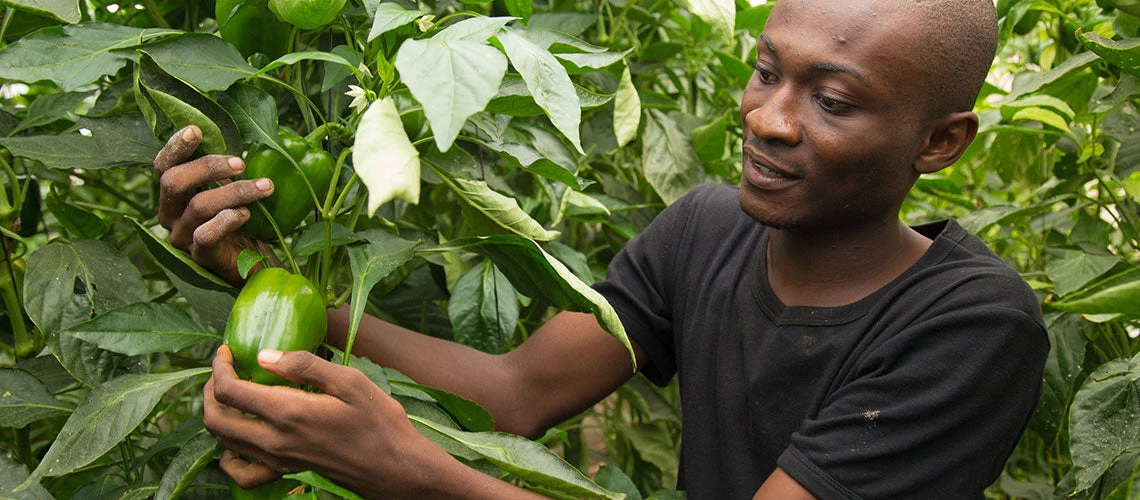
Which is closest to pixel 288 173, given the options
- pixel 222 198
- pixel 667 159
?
pixel 222 198

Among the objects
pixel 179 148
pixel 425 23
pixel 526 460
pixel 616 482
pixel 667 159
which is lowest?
pixel 616 482

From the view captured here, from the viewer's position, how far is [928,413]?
43.2 inches

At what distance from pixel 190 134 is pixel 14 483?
0.37m

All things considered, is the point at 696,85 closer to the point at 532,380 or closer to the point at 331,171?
the point at 532,380

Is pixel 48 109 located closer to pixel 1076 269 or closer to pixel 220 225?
pixel 220 225

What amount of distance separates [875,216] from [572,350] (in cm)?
42

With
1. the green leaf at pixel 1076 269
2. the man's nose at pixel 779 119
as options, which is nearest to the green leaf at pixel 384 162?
the man's nose at pixel 779 119

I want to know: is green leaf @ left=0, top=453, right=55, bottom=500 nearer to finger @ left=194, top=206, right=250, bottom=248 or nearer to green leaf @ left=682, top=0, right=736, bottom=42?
finger @ left=194, top=206, right=250, bottom=248

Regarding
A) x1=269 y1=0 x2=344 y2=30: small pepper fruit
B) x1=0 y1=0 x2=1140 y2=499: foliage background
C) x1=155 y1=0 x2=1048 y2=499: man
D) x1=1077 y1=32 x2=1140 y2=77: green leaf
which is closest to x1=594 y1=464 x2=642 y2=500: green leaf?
x1=0 y1=0 x2=1140 y2=499: foliage background

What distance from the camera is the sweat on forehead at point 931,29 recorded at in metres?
1.07

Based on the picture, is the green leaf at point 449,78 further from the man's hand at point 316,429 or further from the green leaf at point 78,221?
the green leaf at point 78,221

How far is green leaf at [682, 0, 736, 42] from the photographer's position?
1271 mm

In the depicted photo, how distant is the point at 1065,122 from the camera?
165 cm

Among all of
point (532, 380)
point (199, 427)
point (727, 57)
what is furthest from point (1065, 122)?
point (199, 427)
